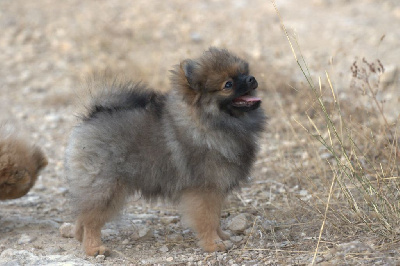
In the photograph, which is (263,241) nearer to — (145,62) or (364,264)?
(364,264)

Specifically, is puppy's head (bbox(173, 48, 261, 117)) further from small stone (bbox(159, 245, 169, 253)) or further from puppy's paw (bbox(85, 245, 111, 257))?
puppy's paw (bbox(85, 245, 111, 257))

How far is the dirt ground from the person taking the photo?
4512mm

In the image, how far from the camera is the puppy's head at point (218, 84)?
4.33 m

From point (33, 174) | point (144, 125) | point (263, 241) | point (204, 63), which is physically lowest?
point (263, 241)

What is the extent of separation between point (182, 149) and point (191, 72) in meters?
0.59

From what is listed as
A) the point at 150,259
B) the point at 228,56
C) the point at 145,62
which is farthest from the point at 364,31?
the point at 150,259

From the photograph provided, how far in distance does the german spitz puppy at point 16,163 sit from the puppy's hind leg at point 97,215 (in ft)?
2.44

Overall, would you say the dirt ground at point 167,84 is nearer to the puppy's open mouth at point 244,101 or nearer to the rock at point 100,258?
the rock at point 100,258

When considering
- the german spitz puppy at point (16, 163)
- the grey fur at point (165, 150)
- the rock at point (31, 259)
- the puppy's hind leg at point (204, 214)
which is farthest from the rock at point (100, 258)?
the german spitz puppy at point (16, 163)

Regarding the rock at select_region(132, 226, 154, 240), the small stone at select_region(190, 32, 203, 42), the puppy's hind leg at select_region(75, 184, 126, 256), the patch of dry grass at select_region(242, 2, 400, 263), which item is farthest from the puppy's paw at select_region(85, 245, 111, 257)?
the small stone at select_region(190, 32, 203, 42)

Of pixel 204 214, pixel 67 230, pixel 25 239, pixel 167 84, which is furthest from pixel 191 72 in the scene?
pixel 167 84

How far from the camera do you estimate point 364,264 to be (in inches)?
149

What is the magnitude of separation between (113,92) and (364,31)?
6.46 metres

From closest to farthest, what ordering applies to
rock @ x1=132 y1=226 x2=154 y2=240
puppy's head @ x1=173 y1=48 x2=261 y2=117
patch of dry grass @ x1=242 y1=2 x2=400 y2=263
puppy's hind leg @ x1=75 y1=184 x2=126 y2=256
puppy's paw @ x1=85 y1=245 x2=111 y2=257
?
1. patch of dry grass @ x1=242 y1=2 x2=400 y2=263
2. puppy's head @ x1=173 y1=48 x2=261 y2=117
3. puppy's hind leg @ x1=75 y1=184 x2=126 y2=256
4. puppy's paw @ x1=85 y1=245 x2=111 y2=257
5. rock @ x1=132 y1=226 x2=154 y2=240
